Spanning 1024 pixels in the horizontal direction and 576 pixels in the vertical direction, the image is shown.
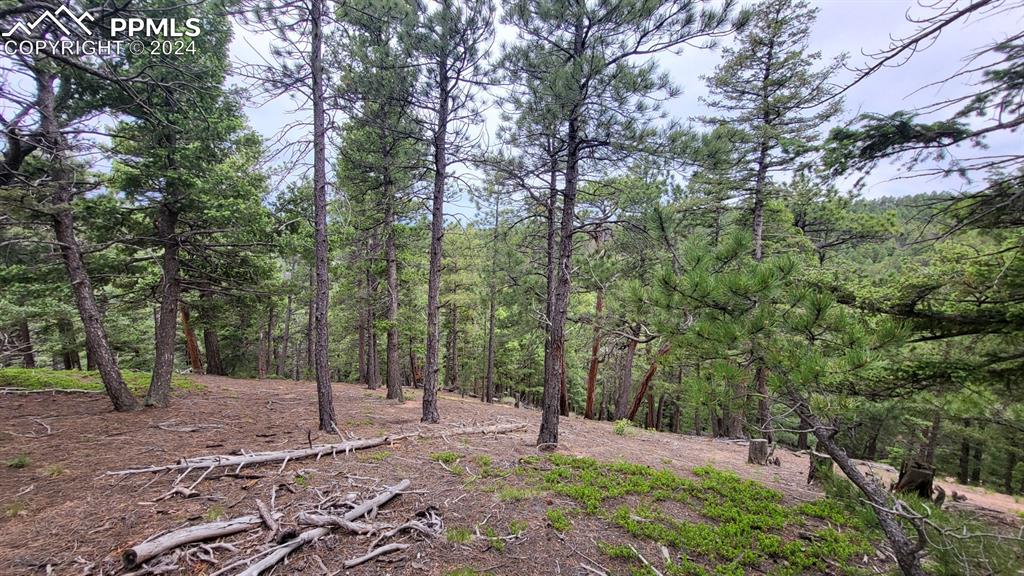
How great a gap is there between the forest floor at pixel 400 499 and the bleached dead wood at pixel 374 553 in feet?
0.19

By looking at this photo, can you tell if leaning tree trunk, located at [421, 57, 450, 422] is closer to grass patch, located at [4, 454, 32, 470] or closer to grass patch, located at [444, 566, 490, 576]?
grass patch, located at [444, 566, 490, 576]

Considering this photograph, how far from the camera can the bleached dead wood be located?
10.5ft

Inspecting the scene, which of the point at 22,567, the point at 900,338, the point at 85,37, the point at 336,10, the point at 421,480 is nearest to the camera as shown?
the point at 900,338

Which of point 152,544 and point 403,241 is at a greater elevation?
point 403,241

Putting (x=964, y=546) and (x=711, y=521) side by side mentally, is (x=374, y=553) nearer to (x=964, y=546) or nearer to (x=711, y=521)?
(x=711, y=521)

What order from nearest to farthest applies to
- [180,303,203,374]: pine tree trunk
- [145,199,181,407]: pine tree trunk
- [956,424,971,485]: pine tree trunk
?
1. [145,199,181,407]: pine tree trunk
2. [180,303,203,374]: pine tree trunk
3. [956,424,971,485]: pine tree trunk

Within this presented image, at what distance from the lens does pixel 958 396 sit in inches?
128

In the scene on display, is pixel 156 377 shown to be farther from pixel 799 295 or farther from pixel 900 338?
pixel 900 338

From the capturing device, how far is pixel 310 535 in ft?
11.4

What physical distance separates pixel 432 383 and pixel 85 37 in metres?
7.24

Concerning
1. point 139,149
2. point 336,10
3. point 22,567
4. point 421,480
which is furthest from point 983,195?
point 139,149

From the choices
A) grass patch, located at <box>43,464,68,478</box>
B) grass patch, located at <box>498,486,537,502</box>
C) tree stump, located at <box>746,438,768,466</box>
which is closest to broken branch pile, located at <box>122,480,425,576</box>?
grass patch, located at <box>498,486,537,502</box>

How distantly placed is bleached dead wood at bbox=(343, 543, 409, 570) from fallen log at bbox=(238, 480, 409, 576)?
1.65 feet

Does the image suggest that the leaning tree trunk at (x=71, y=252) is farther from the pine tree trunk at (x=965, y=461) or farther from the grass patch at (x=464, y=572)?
the pine tree trunk at (x=965, y=461)
